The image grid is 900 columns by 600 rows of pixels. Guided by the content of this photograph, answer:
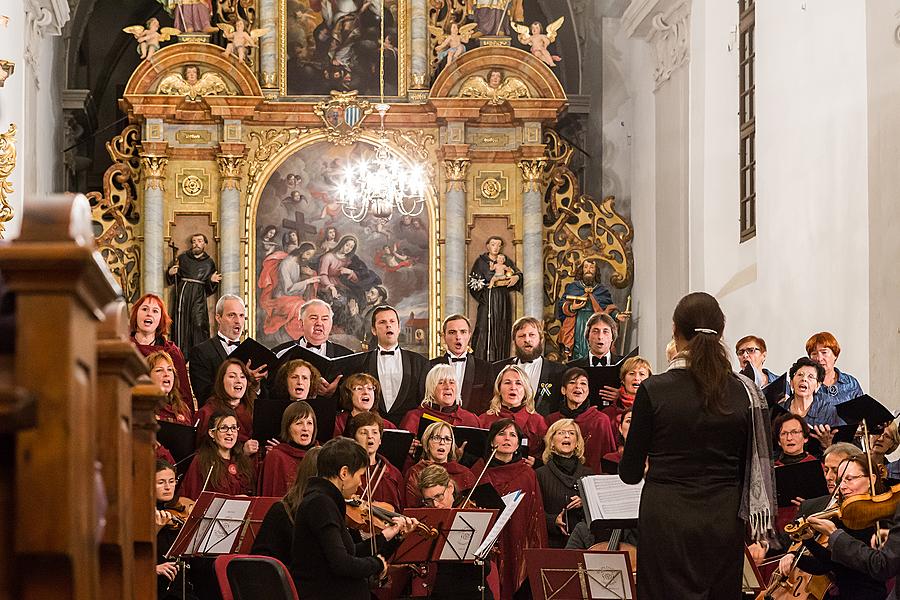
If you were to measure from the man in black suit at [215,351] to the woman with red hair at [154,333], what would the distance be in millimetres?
537

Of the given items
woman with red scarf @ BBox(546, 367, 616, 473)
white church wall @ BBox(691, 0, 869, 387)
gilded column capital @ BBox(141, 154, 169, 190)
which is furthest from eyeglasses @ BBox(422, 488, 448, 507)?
gilded column capital @ BBox(141, 154, 169, 190)

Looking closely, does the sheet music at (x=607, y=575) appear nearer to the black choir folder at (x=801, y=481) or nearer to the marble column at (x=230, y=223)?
the black choir folder at (x=801, y=481)

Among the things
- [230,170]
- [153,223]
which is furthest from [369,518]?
[230,170]

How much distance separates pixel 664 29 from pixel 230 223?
220 inches

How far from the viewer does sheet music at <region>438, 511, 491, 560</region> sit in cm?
718

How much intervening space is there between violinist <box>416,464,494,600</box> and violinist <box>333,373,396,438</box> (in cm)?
102

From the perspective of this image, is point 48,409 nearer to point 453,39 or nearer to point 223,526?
point 223,526

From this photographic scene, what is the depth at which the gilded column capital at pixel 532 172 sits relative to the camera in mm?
16969

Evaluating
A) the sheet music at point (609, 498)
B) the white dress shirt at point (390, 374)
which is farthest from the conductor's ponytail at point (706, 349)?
the white dress shirt at point (390, 374)

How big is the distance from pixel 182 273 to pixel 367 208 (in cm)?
231

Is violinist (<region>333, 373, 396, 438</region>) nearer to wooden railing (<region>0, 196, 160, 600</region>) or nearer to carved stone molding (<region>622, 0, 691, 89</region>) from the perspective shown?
wooden railing (<region>0, 196, 160, 600</region>)

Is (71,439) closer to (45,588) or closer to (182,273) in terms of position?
(45,588)

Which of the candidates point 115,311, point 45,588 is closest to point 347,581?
point 115,311

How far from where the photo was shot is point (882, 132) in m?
10.6
